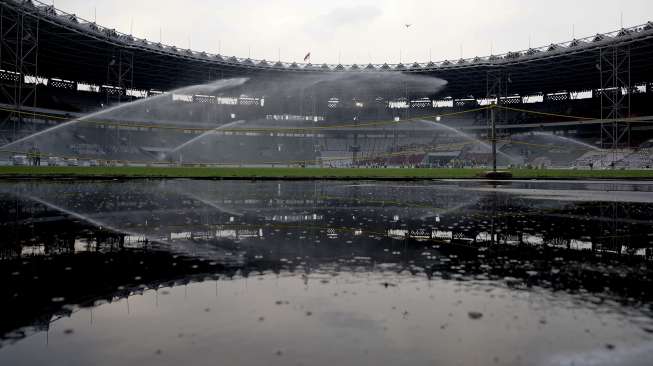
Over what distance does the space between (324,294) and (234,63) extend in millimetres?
72367

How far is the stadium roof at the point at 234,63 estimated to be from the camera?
2160 inches

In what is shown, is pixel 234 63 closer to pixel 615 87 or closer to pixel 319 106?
pixel 319 106

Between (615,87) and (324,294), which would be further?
(615,87)

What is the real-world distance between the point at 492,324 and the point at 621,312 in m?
1.45

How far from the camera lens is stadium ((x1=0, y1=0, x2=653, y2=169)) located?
61.9m

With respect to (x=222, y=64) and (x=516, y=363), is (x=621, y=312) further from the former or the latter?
(x=222, y=64)

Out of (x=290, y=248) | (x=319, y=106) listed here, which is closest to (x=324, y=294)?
(x=290, y=248)

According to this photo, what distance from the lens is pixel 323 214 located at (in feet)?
43.1


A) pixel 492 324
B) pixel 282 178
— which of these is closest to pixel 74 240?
pixel 492 324

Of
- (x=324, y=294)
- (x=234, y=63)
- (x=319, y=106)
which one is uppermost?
(x=234, y=63)

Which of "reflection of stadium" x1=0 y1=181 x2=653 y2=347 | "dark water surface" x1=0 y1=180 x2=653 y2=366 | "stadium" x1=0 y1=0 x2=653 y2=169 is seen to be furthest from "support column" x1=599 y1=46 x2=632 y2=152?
"dark water surface" x1=0 y1=180 x2=653 y2=366

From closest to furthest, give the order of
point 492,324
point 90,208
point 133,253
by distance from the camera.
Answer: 1. point 492,324
2. point 133,253
3. point 90,208

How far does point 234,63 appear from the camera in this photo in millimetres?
73062

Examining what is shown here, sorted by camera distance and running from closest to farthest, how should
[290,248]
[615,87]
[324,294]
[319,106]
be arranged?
[324,294]
[290,248]
[615,87]
[319,106]
